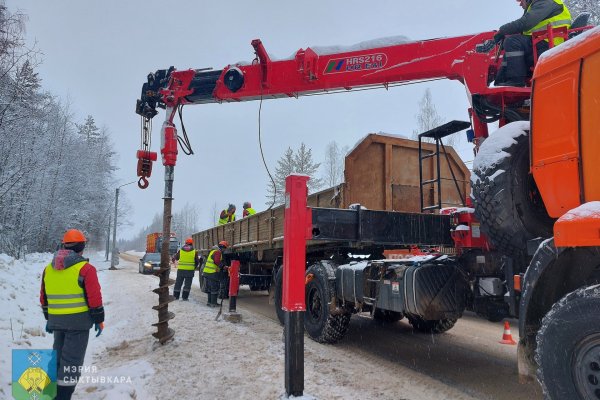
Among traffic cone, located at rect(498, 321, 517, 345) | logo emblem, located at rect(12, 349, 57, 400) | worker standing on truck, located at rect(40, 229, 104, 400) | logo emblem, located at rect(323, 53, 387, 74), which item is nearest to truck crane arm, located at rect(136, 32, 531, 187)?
logo emblem, located at rect(323, 53, 387, 74)

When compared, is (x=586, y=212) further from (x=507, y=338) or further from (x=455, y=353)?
(x=507, y=338)

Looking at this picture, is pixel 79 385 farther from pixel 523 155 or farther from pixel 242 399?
pixel 523 155

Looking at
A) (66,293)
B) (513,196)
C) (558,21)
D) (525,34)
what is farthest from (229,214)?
(513,196)

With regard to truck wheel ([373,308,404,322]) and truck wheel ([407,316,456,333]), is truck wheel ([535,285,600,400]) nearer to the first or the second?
truck wheel ([407,316,456,333])

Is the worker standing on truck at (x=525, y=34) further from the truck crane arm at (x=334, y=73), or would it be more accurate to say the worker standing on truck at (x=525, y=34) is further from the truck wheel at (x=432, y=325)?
the truck wheel at (x=432, y=325)

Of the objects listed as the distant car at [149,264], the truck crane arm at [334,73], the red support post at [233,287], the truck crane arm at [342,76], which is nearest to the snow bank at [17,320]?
the truck crane arm at [342,76]

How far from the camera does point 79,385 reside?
475 centimetres

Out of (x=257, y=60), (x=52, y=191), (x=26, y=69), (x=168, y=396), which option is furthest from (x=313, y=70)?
(x=52, y=191)

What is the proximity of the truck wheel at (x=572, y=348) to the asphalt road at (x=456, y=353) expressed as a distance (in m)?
2.07

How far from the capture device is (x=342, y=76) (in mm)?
6246

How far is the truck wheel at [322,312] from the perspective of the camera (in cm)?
631

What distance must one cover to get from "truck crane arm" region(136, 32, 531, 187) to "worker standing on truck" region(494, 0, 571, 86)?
0.18 meters

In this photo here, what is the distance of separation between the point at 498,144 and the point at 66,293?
4136mm

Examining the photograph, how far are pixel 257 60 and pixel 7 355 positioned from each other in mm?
5170
